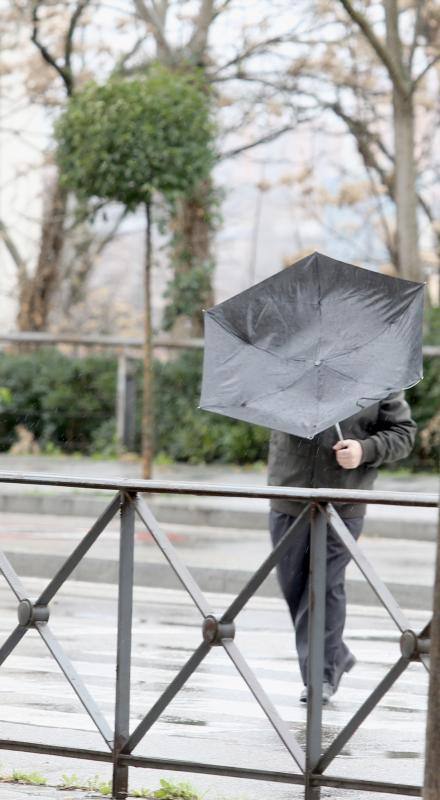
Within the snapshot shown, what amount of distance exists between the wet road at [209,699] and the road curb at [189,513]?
4.14 meters

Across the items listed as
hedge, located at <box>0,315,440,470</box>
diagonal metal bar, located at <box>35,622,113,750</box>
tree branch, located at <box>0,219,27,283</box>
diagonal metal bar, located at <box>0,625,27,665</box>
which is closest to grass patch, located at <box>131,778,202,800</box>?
diagonal metal bar, located at <box>35,622,113,750</box>

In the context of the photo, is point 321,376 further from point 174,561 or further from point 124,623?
point 124,623

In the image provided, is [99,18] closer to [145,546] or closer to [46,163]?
[46,163]

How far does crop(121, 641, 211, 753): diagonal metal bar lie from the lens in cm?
453

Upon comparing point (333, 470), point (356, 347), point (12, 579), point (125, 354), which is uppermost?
point (125, 354)

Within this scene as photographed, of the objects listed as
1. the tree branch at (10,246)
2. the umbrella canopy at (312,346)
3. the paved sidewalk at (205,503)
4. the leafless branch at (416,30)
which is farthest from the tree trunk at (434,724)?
the tree branch at (10,246)

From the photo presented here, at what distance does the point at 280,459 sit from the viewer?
629 cm

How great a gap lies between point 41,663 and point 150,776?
2328 millimetres

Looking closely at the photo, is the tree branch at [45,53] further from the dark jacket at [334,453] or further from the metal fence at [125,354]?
the dark jacket at [334,453]

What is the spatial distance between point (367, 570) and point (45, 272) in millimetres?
23413

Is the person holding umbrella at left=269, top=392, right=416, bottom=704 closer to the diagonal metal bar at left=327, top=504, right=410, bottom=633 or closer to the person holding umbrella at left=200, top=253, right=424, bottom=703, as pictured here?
the person holding umbrella at left=200, top=253, right=424, bottom=703

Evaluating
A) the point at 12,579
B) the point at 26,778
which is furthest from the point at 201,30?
the point at 26,778

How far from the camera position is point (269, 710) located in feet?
14.7

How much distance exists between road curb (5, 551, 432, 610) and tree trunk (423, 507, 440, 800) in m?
6.05
